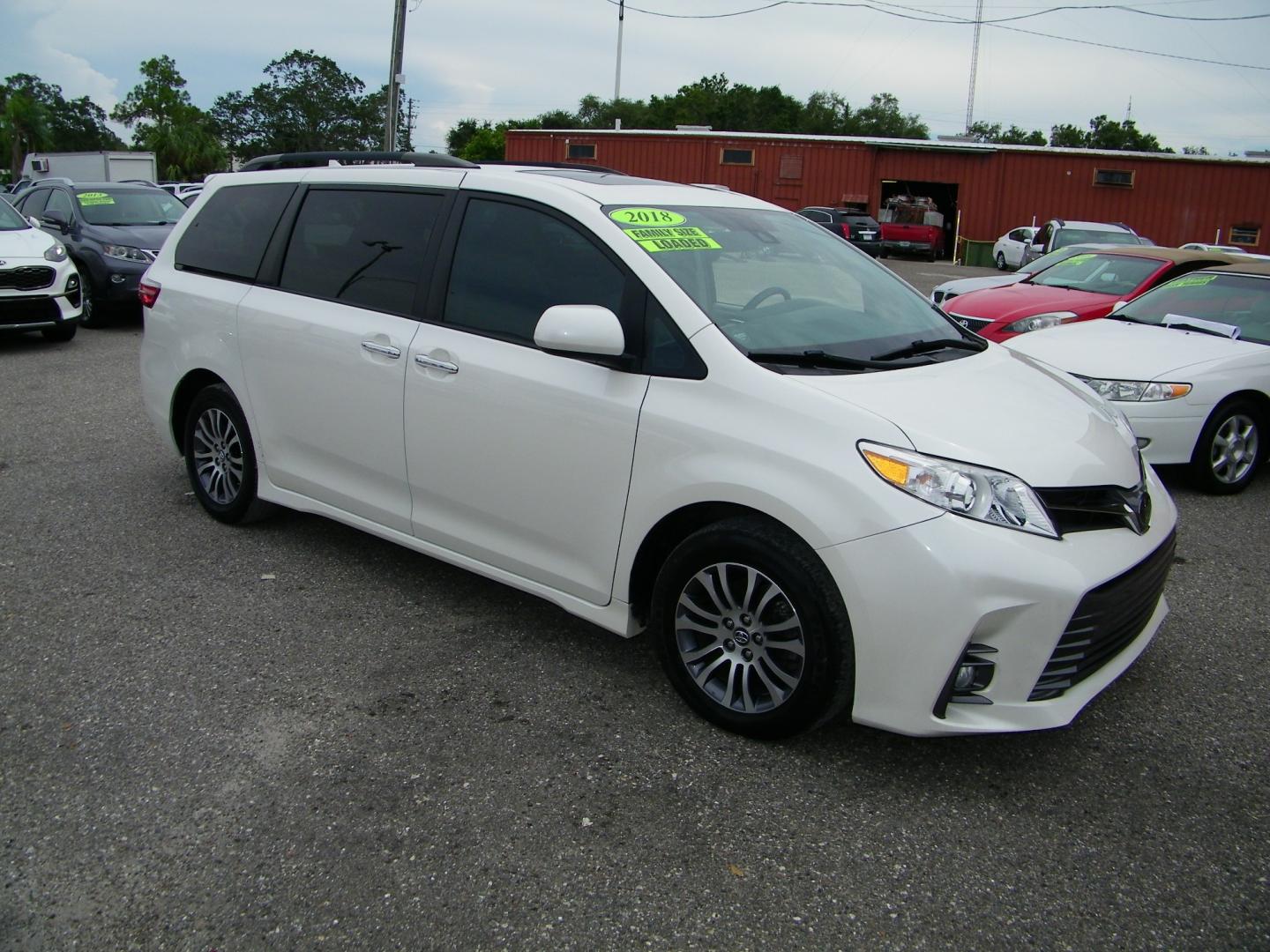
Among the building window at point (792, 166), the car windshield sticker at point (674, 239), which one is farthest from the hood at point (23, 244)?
the building window at point (792, 166)

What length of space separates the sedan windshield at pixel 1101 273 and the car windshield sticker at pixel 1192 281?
162cm

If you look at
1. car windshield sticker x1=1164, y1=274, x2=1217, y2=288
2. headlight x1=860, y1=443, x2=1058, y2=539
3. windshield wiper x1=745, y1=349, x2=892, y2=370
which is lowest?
headlight x1=860, y1=443, x2=1058, y2=539

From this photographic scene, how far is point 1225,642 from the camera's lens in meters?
4.22

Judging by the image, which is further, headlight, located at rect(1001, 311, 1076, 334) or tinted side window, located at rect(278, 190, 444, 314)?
headlight, located at rect(1001, 311, 1076, 334)

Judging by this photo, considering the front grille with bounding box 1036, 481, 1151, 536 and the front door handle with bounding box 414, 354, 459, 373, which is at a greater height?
the front door handle with bounding box 414, 354, 459, 373

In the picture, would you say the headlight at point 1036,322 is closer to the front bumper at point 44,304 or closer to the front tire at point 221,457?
the front tire at point 221,457

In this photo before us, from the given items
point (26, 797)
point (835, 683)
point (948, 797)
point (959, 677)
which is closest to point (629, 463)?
point (835, 683)

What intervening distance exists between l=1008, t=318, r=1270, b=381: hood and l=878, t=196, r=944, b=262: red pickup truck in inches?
951

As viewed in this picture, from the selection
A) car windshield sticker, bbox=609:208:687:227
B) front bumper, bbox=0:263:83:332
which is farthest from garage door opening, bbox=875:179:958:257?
car windshield sticker, bbox=609:208:687:227

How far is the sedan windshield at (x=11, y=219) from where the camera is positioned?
10.9m

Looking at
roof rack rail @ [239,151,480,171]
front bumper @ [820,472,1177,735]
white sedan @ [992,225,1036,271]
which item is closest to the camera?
front bumper @ [820,472,1177,735]

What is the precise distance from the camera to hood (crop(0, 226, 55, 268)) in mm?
10259

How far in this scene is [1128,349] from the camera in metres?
6.67

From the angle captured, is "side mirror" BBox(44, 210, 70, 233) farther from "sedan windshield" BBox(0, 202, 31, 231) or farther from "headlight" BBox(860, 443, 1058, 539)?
"headlight" BBox(860, 443, 1058, 539)
